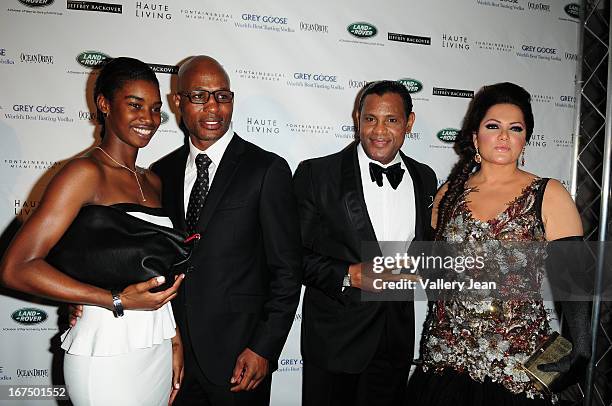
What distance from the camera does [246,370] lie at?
74.2 inches

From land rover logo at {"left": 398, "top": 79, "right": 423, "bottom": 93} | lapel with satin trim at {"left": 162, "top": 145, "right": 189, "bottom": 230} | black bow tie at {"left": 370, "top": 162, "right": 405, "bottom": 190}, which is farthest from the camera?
land rover logo at {"left": 398, "top": 79, "right": 423, "bottom": 93}

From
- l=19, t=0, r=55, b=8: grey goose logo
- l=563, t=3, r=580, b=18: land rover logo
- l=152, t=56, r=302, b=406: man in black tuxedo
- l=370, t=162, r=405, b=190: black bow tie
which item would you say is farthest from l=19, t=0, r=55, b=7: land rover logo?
l=563, t=3, r=580, b=18: land rover logo

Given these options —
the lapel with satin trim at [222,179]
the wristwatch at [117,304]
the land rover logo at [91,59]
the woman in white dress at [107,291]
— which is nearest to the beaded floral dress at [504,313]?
the lapel with satin trim at [222,179]

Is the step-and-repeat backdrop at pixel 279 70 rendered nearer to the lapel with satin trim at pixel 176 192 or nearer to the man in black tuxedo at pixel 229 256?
the lapel with satin trim at pixel 176 192

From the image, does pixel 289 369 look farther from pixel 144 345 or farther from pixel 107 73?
pixel 107 73

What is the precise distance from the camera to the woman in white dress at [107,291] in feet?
4.88

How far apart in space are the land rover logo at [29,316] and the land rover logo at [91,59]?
5.57 ft

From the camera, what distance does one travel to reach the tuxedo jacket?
7.24 ft

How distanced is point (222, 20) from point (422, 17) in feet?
4.95

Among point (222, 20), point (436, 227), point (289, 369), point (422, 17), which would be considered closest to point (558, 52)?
point (422, 17)

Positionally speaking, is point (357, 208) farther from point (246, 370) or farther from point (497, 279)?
point (246, 370)

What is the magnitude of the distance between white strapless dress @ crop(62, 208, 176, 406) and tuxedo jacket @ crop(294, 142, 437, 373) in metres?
0.86

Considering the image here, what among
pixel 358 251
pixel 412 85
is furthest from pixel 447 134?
pixel 358 251

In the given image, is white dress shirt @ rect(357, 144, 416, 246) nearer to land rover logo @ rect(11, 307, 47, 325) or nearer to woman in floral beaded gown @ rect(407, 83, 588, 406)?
woman in floral beaded gown @ rect(407, 83, 588, 406)
